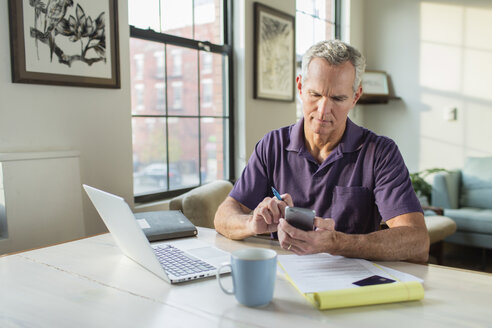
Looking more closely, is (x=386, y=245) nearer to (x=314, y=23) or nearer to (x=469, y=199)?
(x=469, y=199)

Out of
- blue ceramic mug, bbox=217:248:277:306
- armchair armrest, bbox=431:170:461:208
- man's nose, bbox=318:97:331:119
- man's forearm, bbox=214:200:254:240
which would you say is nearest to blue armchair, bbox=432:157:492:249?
armchair armrest, bbox=431:170:461:208

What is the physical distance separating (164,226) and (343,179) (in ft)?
2.11

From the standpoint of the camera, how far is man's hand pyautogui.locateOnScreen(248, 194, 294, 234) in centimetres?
123

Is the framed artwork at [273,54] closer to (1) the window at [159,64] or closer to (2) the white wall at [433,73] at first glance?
(1) the window at [159,64]

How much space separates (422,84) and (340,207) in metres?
3.87

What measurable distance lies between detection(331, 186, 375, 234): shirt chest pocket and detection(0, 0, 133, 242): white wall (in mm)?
1301


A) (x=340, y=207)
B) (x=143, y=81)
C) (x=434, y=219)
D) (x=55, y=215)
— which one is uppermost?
(x=143, y=81)

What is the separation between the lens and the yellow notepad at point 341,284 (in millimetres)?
864

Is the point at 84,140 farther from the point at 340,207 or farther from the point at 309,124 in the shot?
the point at 340,207

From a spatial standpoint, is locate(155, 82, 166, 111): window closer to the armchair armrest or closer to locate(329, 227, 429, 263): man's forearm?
locate(329, 227, 429, 263): man's forearm

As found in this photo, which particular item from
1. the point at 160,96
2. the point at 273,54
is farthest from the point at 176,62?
the point at 273,54

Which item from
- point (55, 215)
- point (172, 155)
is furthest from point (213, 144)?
point (55, 215)

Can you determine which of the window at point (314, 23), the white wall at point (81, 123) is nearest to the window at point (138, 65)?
the white wall at point (81, 123)

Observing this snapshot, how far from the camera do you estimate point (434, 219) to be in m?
3.41
